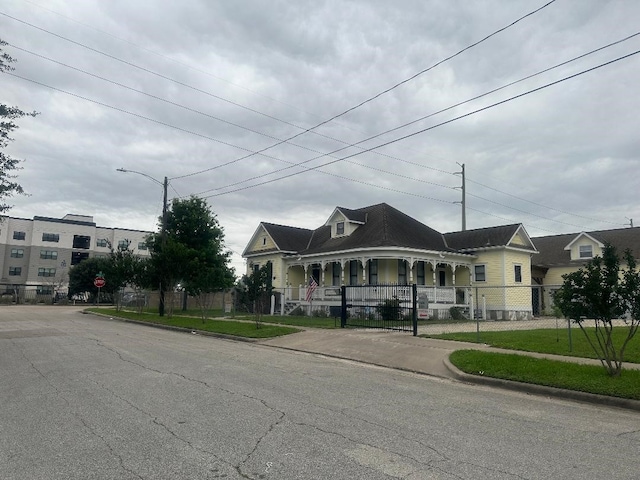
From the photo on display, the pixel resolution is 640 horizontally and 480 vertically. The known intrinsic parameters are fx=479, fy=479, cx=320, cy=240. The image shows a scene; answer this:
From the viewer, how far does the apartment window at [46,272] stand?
76.4 meters

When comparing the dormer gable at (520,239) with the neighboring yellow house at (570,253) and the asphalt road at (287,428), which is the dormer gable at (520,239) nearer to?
the neighboring yellow house at (570,253)

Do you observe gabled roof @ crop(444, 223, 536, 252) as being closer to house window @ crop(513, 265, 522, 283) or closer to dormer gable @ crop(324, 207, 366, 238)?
house window @ crop(513, 265, 522, 283)

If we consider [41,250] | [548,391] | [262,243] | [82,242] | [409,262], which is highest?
[82,242]

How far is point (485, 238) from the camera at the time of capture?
3300 centimetres

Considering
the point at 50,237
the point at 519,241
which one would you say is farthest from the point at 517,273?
the point at 50,237

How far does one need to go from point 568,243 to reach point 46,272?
74557 millimetres

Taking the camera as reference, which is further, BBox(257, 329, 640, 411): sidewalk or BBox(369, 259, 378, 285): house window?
BBox(369, 259, 378, 285): house window

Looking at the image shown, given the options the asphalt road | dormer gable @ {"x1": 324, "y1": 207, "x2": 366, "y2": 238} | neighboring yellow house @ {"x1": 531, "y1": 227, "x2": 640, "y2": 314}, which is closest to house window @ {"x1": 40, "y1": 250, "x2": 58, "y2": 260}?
dormer gable @ {"x1": 324, "y1": 207, "x2": 366, "y2": 238}

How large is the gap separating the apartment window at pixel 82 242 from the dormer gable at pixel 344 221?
61.9 meters

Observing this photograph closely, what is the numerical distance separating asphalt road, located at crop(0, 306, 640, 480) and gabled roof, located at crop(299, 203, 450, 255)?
18.7 metres

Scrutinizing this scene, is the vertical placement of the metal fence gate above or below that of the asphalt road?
above

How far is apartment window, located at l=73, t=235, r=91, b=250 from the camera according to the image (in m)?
80.5

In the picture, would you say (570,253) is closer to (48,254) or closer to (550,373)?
(550,373)

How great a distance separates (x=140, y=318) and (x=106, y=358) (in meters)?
18.4
